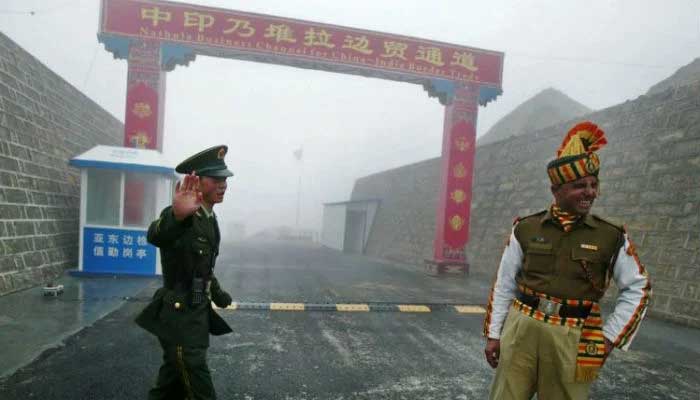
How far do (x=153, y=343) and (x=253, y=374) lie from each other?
1.46 m

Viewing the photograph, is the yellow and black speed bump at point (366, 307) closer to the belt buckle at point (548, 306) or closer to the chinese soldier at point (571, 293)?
the chinese soldier at point (571, 293)

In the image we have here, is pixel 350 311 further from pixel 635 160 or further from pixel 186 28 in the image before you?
pixel 186 28

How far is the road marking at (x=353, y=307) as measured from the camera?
652cm

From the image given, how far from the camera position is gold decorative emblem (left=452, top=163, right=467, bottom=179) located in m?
11.8

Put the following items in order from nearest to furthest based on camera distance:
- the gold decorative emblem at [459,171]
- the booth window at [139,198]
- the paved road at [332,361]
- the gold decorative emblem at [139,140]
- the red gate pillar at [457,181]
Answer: the paved road at [332,361], the booth window at [139,198], the gold decorative emblem at [139,140], the red gate pillar at [457,181], the gold decorative emblem at [459,171]

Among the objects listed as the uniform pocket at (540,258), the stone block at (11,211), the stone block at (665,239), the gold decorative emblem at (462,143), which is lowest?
the stone block at (11,211)

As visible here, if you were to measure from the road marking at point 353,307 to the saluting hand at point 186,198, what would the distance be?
15.6ft

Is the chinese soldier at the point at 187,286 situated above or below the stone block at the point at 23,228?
above

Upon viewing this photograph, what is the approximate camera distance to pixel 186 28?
1010 cm

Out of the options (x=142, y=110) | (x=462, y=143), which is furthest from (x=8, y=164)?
(x=462, y=143)

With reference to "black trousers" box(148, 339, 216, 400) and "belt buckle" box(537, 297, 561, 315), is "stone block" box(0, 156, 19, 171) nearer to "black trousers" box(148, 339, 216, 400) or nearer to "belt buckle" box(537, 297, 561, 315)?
"black trousers" box(148, 339, 216, 400)

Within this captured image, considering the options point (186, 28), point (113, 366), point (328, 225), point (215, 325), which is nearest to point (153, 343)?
point (113, 366)

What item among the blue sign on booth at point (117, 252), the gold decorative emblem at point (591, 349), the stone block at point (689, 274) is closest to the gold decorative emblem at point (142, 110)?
the blue sign on booth at point (117, 252)

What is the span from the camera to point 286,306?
6496mm
